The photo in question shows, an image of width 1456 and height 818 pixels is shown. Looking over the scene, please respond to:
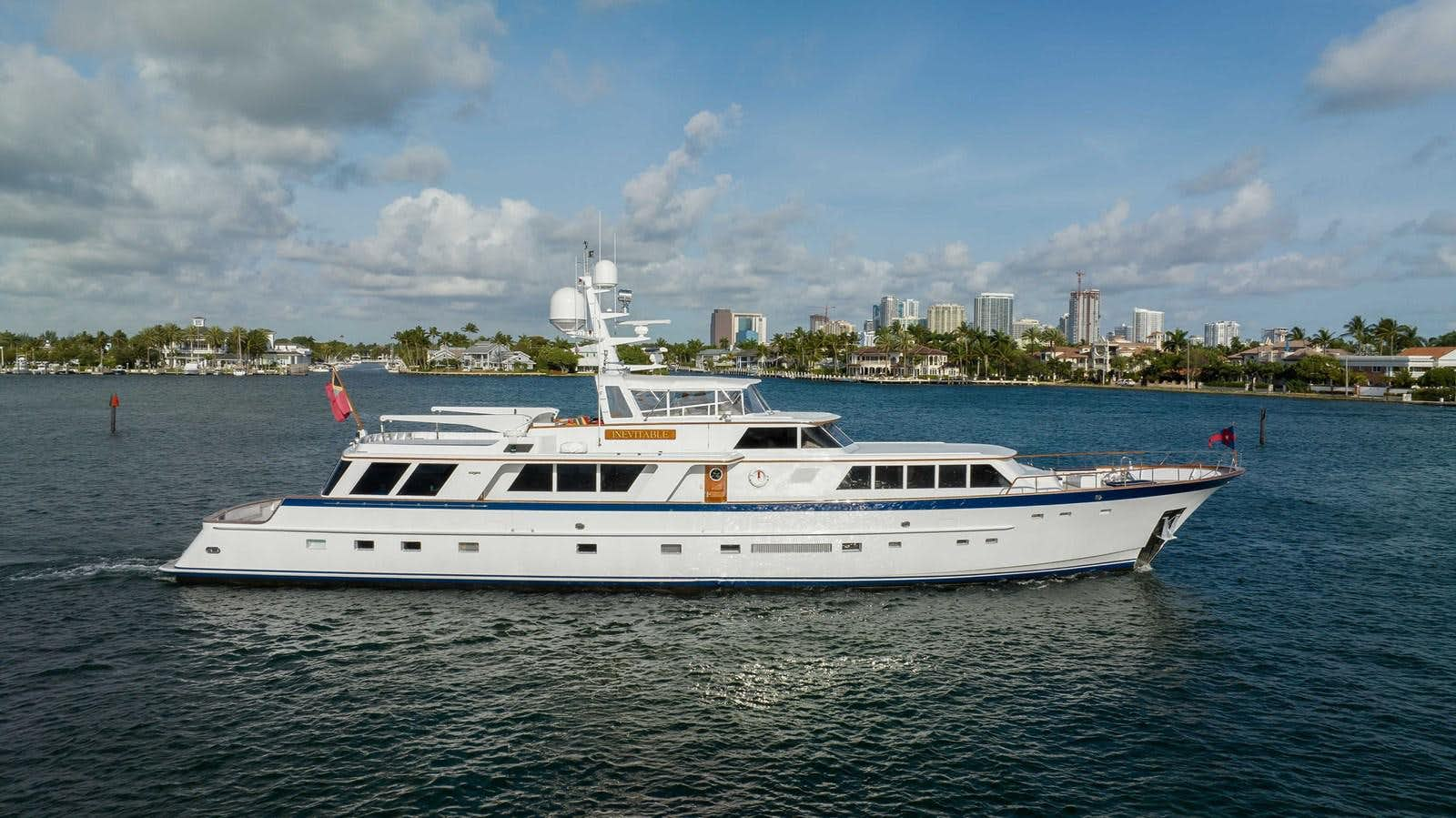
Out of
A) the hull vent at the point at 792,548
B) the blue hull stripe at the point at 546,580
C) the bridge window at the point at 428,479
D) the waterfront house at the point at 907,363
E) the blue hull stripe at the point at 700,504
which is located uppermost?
the waterfront house at the point at 907,363

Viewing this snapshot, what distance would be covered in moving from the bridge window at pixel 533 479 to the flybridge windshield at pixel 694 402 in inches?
105

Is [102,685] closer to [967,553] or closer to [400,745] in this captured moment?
[400,745]

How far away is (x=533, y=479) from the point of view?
17.6m

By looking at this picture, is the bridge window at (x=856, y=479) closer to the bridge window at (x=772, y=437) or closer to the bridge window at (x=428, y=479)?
the bridge window at (x=772, y=437)

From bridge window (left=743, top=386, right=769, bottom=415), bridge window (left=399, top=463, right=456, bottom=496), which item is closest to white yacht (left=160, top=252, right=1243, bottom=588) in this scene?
bridge window (left=399, top=463, right=456, bottom=496)

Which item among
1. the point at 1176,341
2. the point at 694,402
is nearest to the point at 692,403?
the point at 694,402

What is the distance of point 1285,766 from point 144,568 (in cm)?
2366

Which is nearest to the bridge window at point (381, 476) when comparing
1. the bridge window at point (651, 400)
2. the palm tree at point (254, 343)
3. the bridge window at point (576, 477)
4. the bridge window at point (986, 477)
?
the bridge window at point (576, 477)

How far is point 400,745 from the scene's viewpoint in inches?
448

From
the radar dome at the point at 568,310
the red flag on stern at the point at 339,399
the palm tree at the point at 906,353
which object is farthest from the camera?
the palm tree at the point at 906,353

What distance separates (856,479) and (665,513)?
4383 mm

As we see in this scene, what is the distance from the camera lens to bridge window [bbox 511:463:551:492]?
57.7ft

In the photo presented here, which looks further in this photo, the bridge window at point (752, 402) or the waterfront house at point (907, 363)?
the waterfront house at point (907, 363)

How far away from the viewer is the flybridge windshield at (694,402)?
61.1 feet
